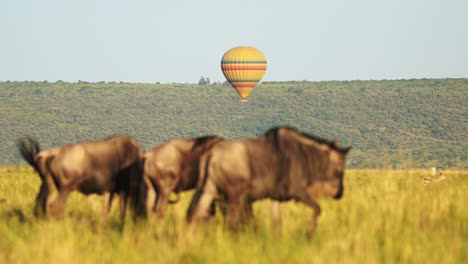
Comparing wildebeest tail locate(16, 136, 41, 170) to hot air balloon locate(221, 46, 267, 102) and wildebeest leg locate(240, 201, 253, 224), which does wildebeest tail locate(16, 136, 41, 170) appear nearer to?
wildebeest leg locate(240, 201, 253, 224)

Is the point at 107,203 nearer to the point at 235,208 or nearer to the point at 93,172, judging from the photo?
the point at 93,172

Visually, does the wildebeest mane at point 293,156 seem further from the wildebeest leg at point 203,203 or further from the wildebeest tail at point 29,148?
the wildebeest tail at point 29,148

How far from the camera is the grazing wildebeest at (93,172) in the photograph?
13.4 metres

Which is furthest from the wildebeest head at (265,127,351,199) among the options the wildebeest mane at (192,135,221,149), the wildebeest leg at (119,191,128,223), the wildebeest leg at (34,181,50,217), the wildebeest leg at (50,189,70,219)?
the wildebeest leg at (34,181,50,217)

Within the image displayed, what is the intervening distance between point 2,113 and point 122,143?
15121 centimetres

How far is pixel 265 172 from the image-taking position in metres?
11.7

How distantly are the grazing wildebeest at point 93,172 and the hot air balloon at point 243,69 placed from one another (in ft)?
242

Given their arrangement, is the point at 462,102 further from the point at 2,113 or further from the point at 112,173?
the point at 112,173

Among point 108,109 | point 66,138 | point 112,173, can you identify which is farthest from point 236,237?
point 108,109

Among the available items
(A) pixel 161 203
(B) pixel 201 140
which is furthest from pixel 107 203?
(B) pixel 201 140

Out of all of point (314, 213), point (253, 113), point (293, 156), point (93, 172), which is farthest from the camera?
point (253, 113)

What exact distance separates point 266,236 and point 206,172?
1.10 meters

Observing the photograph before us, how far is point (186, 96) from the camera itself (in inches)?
7505

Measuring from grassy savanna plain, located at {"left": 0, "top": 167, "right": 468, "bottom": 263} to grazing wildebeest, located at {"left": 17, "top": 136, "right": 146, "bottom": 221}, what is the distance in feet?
1.32
